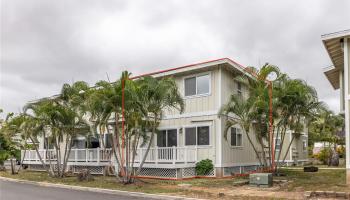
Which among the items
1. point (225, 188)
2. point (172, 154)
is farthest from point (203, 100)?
point (225, 188)

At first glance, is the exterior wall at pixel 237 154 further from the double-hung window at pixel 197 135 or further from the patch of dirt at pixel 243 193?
the patch of dirt at pixel 243 193

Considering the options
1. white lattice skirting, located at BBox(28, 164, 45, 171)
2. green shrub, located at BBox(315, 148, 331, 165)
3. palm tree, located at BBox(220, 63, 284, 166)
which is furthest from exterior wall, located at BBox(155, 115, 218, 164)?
green shrub, located at BBox(315, 148, 331, 165)

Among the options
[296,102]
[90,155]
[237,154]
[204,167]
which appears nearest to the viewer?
[296,102]

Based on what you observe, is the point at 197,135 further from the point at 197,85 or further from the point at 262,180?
the point at 262,180

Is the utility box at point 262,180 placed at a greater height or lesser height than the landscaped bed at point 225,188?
greater

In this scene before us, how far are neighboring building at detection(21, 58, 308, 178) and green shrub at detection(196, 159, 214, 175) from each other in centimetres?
24

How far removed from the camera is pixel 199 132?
70.8ft

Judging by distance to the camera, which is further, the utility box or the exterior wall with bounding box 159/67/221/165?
the exterior wall with bounding box 159/67/221/165

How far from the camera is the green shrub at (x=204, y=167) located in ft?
67.5

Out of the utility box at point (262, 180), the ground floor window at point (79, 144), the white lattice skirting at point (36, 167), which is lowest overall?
the white lattice skirting at point (36, 167)

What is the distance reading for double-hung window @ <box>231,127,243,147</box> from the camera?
22.3 m

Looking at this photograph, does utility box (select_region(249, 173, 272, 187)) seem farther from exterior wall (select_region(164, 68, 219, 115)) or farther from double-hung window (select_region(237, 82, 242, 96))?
double-hung window (select_region(237, 82, 242, 96))

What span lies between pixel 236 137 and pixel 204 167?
335cm

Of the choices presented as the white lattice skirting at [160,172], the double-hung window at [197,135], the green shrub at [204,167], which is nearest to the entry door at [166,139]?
the white lattice skirting at [160,172]
